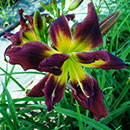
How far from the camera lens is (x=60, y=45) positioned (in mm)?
718

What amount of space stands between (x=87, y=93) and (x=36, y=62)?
0.21 metres

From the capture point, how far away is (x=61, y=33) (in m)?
0.69

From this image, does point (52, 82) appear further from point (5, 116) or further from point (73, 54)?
point (5, 116)

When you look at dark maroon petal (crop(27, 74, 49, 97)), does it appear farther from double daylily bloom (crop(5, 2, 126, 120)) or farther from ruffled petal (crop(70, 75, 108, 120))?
ruffled petal (crop(70, 75, 108, 120))

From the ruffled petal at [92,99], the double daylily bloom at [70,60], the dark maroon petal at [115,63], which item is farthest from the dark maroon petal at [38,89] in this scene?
the dark maroon petal at [115,63]

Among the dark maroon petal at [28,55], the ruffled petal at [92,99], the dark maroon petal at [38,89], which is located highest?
the dark maroon petal at [28,55]

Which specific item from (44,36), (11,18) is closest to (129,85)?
(44,36)

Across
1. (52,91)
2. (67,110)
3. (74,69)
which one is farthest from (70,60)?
(67,110)

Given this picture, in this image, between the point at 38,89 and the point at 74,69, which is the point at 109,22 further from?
the point at 38,89

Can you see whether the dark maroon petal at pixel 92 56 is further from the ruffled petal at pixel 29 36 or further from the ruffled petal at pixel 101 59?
the ruffled petal at pixel 29 36

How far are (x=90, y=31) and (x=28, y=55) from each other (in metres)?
0.23

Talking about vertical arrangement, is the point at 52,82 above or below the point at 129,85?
above

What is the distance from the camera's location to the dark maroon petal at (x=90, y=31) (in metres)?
0.64

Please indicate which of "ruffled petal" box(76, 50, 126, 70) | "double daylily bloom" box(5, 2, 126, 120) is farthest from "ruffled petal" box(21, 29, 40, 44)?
"ruffled petal" box(76, 50, 126, 70)
